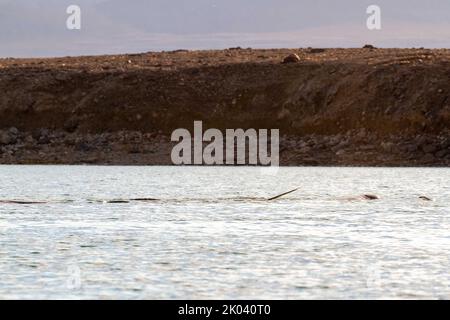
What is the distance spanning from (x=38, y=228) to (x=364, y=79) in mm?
70340

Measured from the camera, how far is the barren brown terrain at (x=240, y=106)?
306 ft

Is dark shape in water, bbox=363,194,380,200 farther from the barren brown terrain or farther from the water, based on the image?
the barren brown terrain

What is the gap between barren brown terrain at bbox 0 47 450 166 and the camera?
93.1 m

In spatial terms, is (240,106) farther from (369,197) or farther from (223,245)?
(223,245)

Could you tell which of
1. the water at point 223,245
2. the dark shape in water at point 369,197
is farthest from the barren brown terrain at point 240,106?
the water at point 223,245

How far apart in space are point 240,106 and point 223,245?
3089 inches

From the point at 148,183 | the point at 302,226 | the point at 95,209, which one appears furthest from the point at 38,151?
the point at 302,226

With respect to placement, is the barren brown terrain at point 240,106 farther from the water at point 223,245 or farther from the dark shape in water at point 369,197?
the water at point 223,245

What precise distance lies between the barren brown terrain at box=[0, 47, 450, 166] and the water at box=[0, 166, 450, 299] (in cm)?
3900

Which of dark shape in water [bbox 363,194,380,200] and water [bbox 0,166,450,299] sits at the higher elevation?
water [bbox 0,166,450,299]

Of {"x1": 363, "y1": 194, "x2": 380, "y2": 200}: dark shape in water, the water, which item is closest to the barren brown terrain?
{"x1": 363, "y1": 194, "x2": 380, "y2": 200}: dark shape in water

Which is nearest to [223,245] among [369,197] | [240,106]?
[369,197]

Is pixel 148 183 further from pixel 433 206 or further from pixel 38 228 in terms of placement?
pixel 38 228

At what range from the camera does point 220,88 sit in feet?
365
